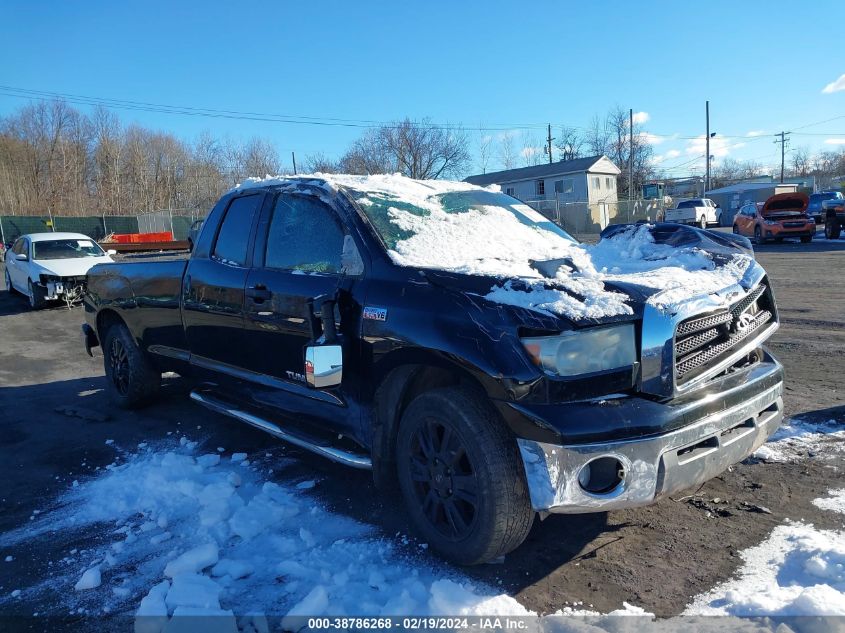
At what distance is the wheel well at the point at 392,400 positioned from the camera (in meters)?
3.07

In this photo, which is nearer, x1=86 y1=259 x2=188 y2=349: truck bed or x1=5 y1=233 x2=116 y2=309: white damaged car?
x1=86 y1=259 x2=188 y2=349: truck bed

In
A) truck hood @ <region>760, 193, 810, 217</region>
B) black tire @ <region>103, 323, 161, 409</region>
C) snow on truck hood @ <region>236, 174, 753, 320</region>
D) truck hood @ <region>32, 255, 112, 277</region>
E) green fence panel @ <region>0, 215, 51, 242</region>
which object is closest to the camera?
snow on truck hood @ <region>236, 174, 753, 320</region>

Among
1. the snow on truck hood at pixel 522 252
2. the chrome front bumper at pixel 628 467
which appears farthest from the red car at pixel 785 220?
the chrome front bumper at pixel 628 467

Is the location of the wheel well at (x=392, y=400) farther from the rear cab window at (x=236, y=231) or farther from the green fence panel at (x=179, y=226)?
the green fence panel at (x=179, y=226)

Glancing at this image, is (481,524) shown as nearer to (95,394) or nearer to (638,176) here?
(95,394)

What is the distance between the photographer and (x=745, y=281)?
315 centimetres

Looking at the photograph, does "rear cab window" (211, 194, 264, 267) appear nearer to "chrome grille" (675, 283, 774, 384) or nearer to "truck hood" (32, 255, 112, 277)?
"chrome grille" (675, 283, 774, 384)

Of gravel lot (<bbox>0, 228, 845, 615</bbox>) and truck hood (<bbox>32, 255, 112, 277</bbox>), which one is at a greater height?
truck hood (<bbox>32, 255, 112, 277</bbox>)

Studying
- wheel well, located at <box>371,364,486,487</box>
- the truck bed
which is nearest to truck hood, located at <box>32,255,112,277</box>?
the truck bed

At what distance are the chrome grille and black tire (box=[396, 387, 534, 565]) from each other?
85cm

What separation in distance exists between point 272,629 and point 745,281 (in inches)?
109

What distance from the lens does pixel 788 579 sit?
104 inches

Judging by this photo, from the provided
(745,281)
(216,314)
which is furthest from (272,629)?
(745,281)

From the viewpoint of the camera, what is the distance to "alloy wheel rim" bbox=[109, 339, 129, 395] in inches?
228
